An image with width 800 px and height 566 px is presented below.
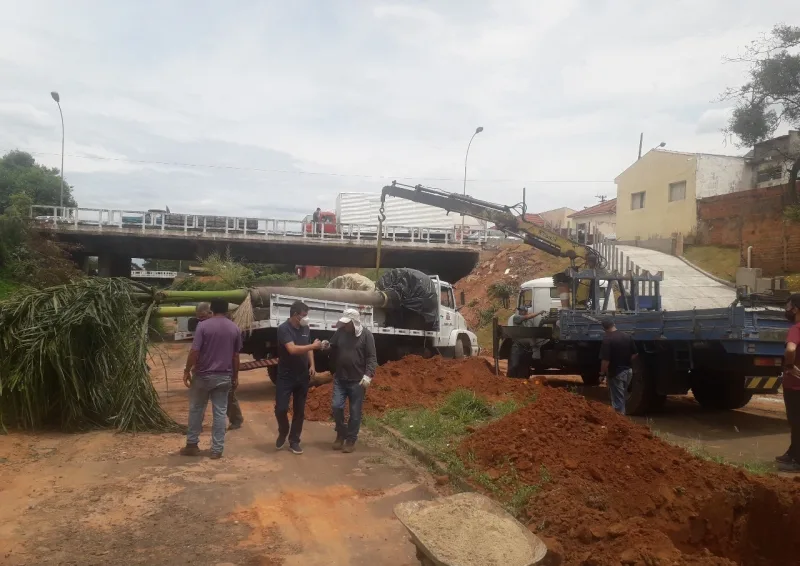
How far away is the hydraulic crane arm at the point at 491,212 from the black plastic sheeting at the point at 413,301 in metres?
3.56

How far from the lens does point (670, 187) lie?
33531mm

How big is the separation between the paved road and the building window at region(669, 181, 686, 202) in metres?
3.91

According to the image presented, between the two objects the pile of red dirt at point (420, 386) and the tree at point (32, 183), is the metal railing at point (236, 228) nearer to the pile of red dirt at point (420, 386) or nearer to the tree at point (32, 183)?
the tree at point (32, 183)

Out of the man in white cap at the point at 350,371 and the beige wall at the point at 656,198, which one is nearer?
the man in white cap at the point at 350,371

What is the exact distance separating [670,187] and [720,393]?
24937mm

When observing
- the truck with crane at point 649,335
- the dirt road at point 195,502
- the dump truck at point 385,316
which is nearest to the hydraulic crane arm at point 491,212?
the truck with crane at point 649,335

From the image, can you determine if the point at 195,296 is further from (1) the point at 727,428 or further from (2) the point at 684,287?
(2) the point at 684,287

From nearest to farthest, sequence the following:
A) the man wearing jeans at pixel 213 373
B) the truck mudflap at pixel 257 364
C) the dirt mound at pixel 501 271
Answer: the man wearing jeans at pixel 213 373, the truck mudflap at pixel 257 364, the dirt mound at pixel 501 271

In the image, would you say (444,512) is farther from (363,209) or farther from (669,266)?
(363,209)

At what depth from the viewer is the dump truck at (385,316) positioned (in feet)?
40.7

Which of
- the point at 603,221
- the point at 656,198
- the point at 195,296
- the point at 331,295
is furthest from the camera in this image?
the point at 603,221

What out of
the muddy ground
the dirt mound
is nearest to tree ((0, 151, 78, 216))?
the dirt mound

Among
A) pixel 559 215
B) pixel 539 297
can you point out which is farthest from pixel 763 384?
pixel 559 215

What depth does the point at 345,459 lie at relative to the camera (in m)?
7.21
